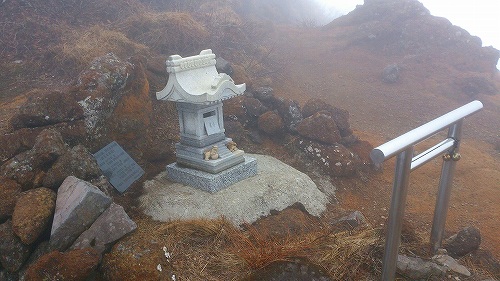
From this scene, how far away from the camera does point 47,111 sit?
5.36m

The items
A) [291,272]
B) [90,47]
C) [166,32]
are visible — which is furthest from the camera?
[166,32]

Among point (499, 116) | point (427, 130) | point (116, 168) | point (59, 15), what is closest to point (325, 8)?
point (499, 116)

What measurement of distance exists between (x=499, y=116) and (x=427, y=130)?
12.4 m

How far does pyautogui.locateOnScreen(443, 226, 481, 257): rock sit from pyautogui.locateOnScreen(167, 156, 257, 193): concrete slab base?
288 cm

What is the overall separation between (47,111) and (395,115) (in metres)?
10.3

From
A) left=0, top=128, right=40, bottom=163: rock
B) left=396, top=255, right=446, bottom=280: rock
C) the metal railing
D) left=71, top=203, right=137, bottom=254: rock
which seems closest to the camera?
the metal railing

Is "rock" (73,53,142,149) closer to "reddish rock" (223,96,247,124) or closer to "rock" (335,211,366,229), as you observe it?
"reddish rock" (223,96,247,124)

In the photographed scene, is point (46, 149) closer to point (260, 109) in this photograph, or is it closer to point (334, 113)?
point (260, 109)

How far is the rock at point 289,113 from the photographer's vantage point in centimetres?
828

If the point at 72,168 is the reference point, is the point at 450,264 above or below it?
below

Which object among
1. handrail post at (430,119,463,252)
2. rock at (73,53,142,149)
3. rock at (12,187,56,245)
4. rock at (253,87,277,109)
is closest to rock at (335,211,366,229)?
handrail post at (430,119,463,252)

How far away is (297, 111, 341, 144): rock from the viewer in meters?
7.82

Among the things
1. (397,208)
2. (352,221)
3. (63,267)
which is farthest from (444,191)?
(63,267)

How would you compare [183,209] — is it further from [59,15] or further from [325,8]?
[325,8]
